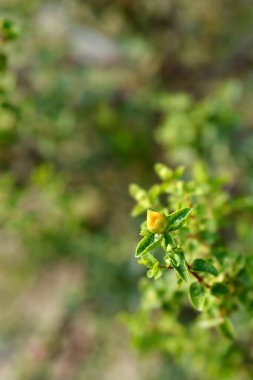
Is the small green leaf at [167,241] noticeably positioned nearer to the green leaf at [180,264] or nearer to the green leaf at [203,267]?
the green leaf at [180,264]

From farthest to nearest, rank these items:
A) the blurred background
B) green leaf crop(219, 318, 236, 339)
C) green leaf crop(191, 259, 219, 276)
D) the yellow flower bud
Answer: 1. the blurred background
2. green leaf crop(219, 318, 236, 339)
3. green leaf crop(191, 259, 219, 276)
4. the yellow flower bud

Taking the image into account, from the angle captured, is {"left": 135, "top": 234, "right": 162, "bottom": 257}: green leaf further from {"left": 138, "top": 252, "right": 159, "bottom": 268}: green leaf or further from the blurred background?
the blurred background

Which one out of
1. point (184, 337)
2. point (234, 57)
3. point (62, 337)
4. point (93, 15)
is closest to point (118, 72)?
point (93, 15)

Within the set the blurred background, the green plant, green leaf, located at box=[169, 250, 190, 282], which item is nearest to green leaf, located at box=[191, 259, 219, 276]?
the green plant

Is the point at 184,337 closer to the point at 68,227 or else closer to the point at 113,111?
the point at 68,227

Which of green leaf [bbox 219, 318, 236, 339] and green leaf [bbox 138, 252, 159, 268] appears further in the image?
green leaf [bbox 219, 318, 236, 339]

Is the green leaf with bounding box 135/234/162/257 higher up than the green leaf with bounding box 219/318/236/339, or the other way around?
the green leaf with bounding box 135/234/162/257

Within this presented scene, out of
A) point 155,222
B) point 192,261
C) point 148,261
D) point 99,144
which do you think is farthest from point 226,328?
point 99,144
